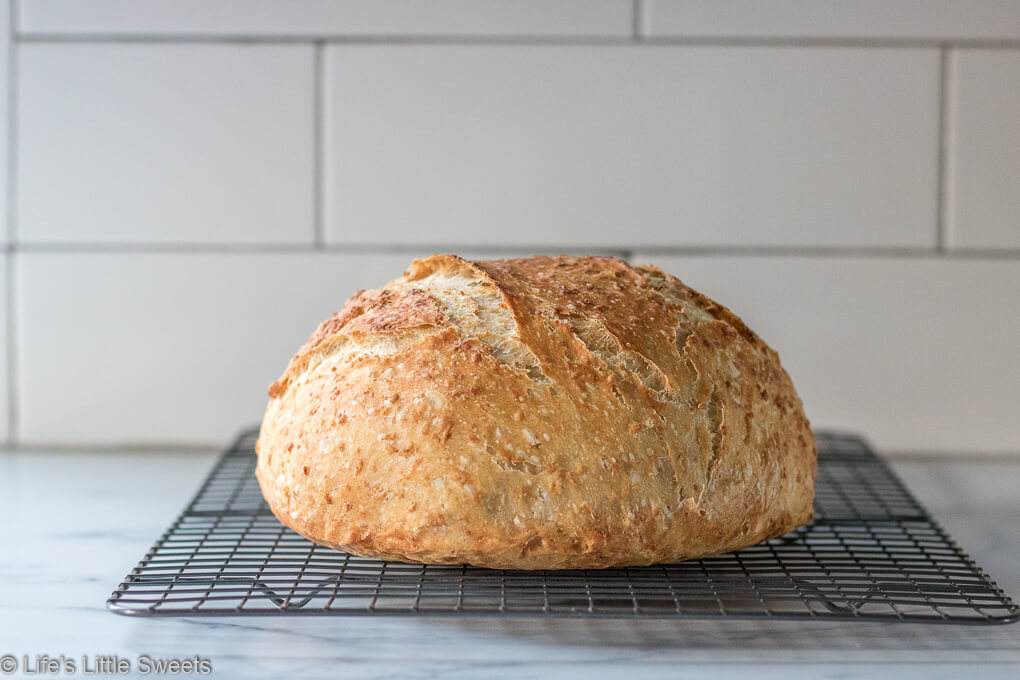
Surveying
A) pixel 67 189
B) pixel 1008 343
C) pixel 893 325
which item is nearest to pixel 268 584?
pixel 67 189

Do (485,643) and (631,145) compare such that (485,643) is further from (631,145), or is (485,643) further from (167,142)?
(167,142)

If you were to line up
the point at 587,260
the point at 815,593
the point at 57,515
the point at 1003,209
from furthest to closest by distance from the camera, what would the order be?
the point at 1003,209, the point at 57,515, the point at 587,260, the point at 815,593

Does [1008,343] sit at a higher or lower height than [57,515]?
higher

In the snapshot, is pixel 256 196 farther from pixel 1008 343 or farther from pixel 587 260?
pixel 1008 343

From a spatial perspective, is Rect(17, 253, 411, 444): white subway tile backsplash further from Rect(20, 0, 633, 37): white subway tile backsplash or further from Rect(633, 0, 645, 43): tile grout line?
Rect(633, 0, 645, 43): tile grout line

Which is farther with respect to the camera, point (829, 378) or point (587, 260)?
point (829, 378)

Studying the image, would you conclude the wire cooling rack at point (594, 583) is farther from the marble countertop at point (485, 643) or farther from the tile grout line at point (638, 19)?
the tile grout line at point (638, 19)

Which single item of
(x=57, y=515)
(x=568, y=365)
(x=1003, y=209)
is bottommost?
(x=57, y=515)

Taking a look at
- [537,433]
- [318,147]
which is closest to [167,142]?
[318,147]
